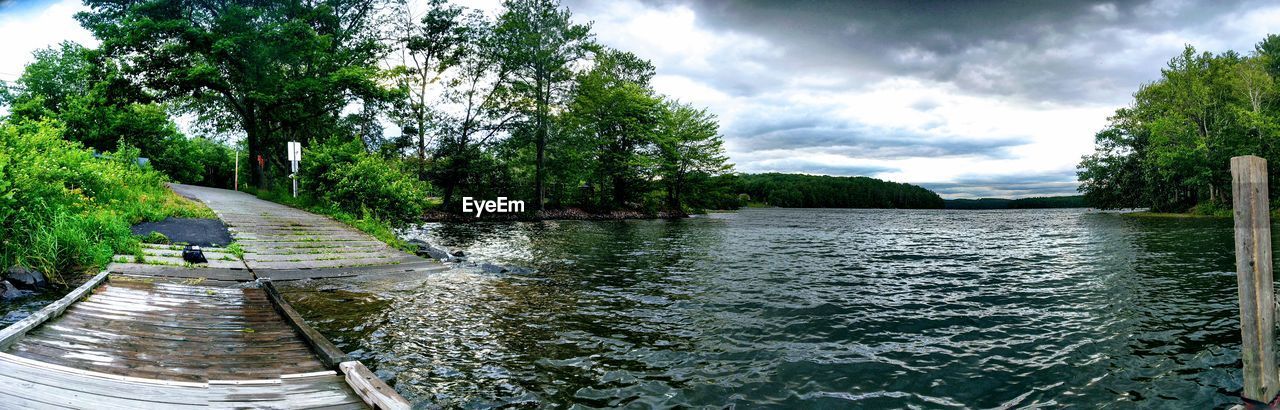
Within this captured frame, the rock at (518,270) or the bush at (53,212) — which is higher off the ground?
the bush at (53,212)

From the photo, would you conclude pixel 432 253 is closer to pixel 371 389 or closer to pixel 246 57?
pixel 371 389

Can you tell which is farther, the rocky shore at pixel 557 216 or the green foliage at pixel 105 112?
the rocky shore at pixel 557 216

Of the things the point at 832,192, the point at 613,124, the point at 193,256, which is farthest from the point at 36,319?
the point at 832,192

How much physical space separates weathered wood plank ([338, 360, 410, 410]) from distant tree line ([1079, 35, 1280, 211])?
5851cm

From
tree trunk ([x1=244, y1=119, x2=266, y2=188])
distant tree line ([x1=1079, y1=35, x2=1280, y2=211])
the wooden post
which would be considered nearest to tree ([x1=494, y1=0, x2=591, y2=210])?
tree trunk ([x1=244, y1=119, x2=266, y2=188])

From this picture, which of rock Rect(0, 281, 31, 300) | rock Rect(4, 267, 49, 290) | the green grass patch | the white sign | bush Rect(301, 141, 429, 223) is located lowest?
rock Rect(0, 281, 31, 300)

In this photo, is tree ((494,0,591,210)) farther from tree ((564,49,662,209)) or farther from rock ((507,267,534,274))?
rock ((507,267,534,274))

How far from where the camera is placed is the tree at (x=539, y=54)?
41656 mm

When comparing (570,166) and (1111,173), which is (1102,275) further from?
(1111,173)

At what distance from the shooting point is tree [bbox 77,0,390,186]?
26438 mm

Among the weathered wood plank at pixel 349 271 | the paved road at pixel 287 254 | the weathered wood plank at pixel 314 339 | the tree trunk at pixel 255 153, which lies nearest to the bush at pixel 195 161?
the tree trunk at pixel 255 153

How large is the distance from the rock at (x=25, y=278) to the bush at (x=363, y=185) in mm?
10317

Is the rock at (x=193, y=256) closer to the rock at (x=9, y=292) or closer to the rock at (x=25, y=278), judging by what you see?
the rock at (x=25, y=278)

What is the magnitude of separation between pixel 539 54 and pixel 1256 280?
135 ft
